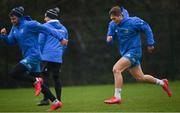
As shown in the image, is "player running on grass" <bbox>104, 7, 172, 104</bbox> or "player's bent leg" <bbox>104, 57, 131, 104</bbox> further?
"player running on grass" <bbox>104, 7, 172, 104</bbox>

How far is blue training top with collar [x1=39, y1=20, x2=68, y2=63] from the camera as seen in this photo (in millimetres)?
12469

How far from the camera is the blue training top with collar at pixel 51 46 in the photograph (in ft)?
40.9

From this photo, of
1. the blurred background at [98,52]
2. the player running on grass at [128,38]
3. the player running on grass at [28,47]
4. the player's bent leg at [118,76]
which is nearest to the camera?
the player running on grass at [28,47]

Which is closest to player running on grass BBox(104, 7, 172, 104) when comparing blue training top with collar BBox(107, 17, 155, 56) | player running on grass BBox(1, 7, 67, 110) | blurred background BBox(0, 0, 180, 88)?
blue training top with collar BBox(107, 17, 155, 56)

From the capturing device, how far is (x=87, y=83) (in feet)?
71.5

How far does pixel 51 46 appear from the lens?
41.5 feet

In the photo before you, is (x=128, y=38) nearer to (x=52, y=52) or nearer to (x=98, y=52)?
(x=52, y=52)

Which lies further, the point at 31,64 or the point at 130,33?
the point at 130,33

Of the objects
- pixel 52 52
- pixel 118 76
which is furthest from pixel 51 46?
pixel 118 76

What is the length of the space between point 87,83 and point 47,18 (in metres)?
9.32

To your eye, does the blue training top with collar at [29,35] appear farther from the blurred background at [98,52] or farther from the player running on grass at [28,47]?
the blurred background at [98,52]

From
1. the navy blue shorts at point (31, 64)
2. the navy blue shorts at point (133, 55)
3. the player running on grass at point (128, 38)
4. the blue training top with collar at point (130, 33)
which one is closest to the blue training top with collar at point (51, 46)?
the navy blue shorts at point (31, 64)

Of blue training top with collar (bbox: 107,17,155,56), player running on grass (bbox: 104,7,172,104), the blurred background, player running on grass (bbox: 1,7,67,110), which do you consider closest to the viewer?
player running on grass (bbox: 1,7,67,110)

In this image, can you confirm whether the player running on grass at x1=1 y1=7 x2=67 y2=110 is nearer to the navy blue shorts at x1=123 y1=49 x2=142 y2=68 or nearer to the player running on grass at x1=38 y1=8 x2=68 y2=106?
the player running on grass at x1=38 y1=8 x2=68 y2=106
